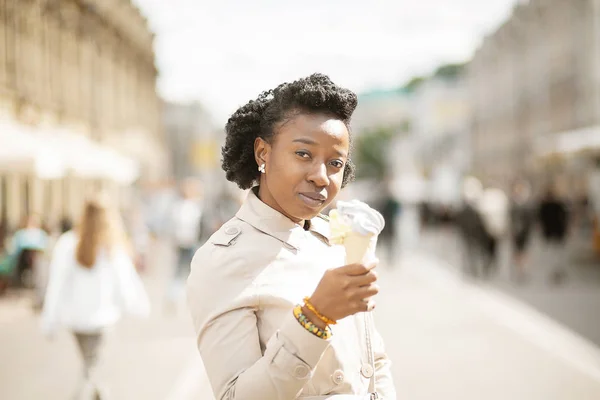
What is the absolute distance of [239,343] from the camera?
78.2 inches

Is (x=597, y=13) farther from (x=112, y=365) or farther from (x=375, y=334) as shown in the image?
(x=375, y=334)

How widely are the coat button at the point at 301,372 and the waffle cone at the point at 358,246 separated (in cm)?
28

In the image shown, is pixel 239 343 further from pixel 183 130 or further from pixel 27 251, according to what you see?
pixel 183 130

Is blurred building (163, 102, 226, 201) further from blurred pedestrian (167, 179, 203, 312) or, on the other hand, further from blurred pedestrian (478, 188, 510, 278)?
blurred pedestrian (167, 179, 203, 312)

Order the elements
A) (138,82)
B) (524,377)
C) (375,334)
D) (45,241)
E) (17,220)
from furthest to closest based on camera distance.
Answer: (138,82) < (17,220) < (45,241) < (524,377) < (375,334)

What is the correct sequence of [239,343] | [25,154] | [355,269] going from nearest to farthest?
1. [355,269]
2. [239,343]
3. [25,154]

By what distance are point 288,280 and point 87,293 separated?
4491 mm

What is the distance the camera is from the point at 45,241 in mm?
14828

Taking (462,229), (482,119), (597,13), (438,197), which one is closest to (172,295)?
(462,229)

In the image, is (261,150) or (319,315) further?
(261,150)

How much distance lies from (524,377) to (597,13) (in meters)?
36.1

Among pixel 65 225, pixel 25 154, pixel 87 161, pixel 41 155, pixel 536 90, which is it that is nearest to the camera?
pixel 25 154

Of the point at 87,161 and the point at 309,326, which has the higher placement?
the point at 87,161

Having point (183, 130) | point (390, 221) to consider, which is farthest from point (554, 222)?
point (183, 130)
